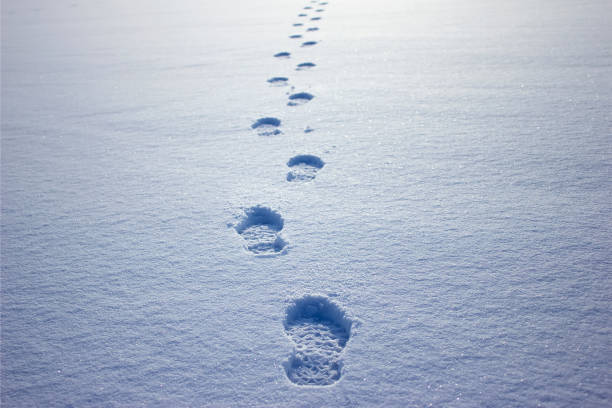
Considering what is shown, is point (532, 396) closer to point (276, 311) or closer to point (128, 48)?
point (276, 311)

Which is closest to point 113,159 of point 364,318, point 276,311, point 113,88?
point 113,88

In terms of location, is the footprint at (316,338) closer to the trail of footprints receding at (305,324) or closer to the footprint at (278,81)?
the trail of footprints receding at (305,324)

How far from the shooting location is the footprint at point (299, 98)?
6.16 feet

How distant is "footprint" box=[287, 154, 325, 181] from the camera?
Answer: 132 centimetres

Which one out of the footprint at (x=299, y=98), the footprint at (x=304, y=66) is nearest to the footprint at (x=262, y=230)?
the footprint at (x=299, y=98)

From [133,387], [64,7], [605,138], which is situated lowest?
[133,387]

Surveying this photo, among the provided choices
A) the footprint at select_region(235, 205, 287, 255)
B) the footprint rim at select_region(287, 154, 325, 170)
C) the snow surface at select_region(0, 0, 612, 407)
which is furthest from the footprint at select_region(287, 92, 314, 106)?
the footprint at select_region(235, 205, 287, 255)

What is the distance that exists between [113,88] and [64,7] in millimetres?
3951

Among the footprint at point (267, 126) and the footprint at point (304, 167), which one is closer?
the footprint at point (304, 167)

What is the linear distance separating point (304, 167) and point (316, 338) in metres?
0.72

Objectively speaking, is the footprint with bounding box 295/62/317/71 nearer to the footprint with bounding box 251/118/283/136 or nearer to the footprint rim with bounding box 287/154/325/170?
the footprint with bounding box 251/118/283/136

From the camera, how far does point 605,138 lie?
1.35m

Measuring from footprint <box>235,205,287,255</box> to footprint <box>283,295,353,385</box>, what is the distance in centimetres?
21

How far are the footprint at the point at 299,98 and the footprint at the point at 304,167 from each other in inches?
22.4
